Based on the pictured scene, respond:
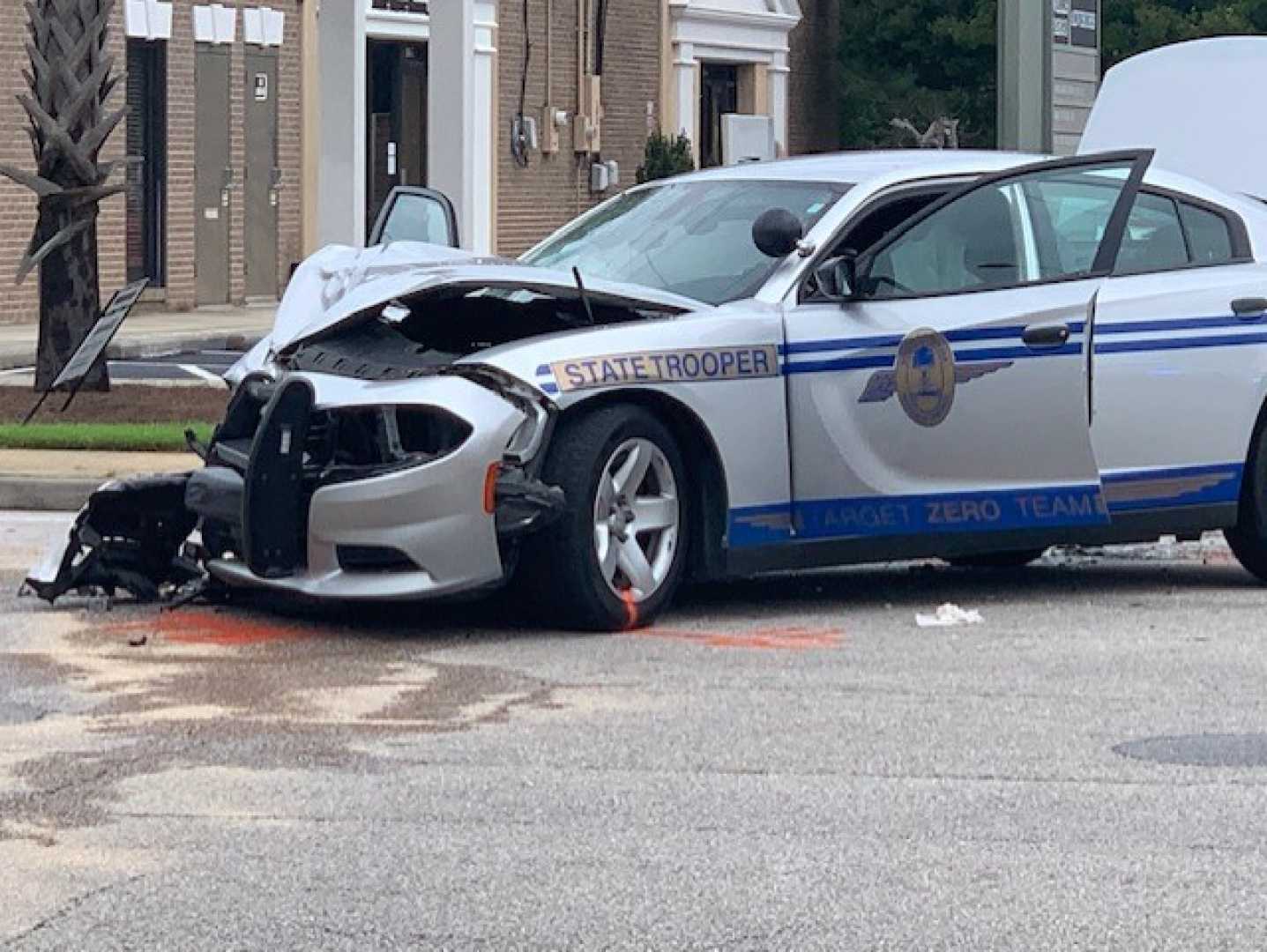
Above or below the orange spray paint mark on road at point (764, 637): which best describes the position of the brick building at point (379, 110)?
above

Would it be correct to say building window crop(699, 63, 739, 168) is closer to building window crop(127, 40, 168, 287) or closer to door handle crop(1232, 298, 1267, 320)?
building window crop(127, 40, 168, 287)

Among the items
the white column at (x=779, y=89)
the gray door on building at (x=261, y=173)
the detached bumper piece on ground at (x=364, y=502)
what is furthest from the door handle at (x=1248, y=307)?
the white column at (x=779, y=89)

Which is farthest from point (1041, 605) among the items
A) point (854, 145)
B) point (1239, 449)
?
point (854, 145)

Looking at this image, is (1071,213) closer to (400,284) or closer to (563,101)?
(400,284)

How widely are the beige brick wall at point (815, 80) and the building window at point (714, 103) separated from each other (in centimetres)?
158

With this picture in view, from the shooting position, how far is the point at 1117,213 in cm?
1015

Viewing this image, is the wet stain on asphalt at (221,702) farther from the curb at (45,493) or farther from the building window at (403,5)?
the building window at (403,5)

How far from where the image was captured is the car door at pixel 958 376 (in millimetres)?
9484

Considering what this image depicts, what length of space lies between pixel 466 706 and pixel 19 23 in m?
18.8

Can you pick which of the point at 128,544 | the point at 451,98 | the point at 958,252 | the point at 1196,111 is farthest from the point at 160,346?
the point at 958,252

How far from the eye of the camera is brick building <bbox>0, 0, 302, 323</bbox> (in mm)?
27172

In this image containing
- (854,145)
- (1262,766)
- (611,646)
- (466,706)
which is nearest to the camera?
(1262,766)

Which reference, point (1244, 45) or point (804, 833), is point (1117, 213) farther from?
point (1244, 45)

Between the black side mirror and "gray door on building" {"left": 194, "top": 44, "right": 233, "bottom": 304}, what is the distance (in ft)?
64.7
